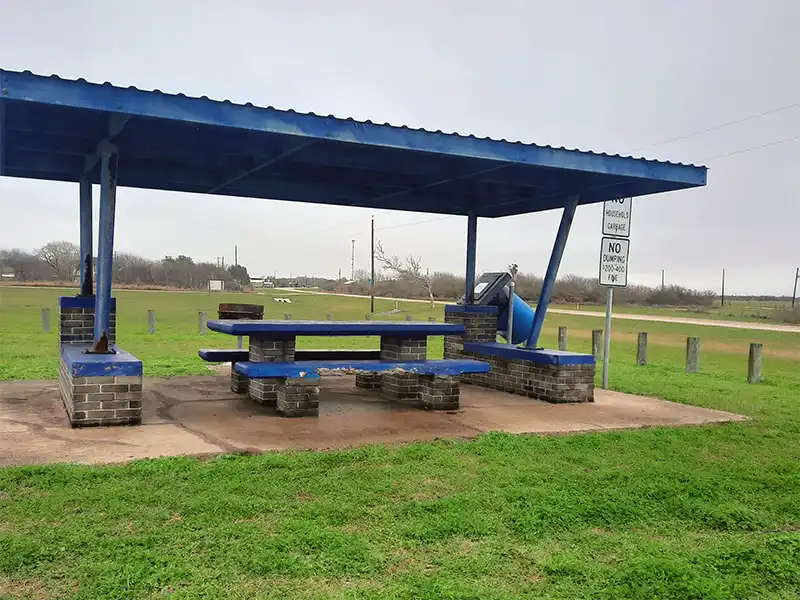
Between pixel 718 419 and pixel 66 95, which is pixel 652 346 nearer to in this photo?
pixel 718 419

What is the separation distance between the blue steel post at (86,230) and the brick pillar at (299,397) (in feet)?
11.4

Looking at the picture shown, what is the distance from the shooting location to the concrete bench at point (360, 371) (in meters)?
7.41

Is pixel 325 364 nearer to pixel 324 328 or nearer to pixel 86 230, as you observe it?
pixel 324 328

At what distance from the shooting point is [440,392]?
326 inches

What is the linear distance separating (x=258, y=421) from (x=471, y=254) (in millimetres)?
5459

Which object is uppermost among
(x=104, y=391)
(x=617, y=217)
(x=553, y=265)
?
(x=617, y=217)

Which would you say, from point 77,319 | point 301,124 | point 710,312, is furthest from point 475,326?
point 710,312

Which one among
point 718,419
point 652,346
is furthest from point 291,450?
point 652,346

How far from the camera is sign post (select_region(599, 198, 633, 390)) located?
1052cm

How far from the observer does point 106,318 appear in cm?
732

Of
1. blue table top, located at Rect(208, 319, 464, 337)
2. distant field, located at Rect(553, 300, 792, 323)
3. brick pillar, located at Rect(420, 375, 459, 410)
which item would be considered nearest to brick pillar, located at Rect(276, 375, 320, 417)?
blue table top, located at Rect(208, 319, 464, 337)

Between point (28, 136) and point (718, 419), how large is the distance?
28.3 ft

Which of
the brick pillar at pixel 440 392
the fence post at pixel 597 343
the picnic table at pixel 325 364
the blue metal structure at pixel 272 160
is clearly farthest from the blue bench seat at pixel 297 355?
the fence post at pixel 597 343

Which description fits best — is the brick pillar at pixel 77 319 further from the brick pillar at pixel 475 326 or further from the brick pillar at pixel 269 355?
the brick pillar at pixel 475 326
